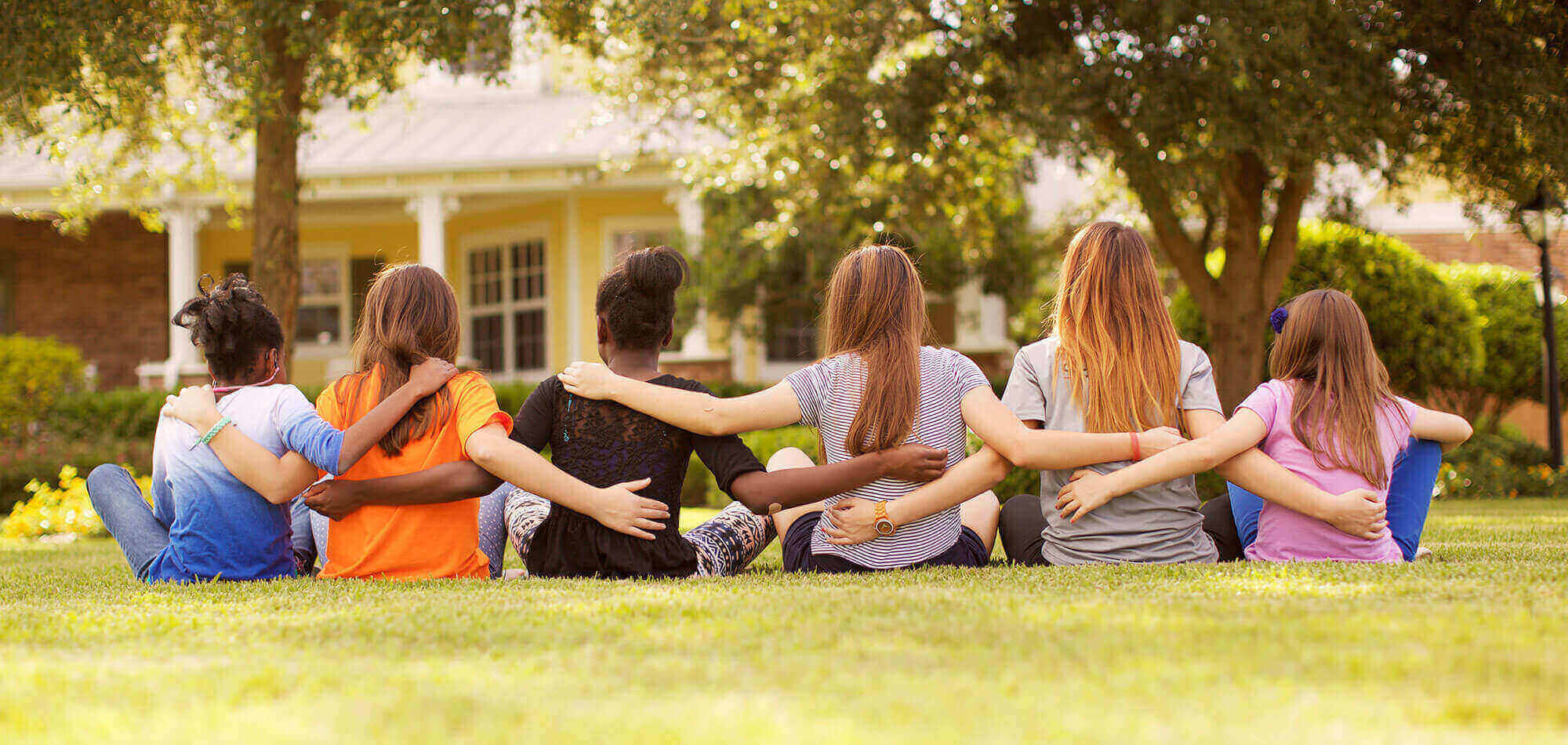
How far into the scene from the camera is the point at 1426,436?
399 cm

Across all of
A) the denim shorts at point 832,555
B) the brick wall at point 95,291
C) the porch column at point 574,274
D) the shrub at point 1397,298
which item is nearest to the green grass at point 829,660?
the denim shorts at point 832,555

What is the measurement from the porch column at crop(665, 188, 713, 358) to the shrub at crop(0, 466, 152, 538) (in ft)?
22.6

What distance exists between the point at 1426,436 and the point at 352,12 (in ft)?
20.7

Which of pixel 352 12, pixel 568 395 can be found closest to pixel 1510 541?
pixel 568 395

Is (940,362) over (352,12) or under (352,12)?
under

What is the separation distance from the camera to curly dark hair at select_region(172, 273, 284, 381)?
3.91 meters

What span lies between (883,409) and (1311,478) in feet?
4.68

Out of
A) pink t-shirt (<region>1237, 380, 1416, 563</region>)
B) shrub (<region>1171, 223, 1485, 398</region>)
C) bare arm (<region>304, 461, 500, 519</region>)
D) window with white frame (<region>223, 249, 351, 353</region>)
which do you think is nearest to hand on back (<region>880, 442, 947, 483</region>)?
pink t-shirt (<region>1237, 380, 1416, 563</region>)

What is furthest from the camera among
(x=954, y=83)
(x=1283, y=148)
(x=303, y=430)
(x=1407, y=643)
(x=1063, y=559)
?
(x=954, y=83)

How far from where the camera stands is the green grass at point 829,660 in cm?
191

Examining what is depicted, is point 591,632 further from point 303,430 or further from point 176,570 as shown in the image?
point 176,570

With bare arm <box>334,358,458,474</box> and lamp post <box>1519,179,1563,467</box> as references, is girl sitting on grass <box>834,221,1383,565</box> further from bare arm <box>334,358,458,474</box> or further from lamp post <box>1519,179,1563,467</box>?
lamp post <box>1519,179,1563,467</box>

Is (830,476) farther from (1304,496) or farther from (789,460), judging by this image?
(1304,496)

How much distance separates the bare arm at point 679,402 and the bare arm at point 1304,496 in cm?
146
